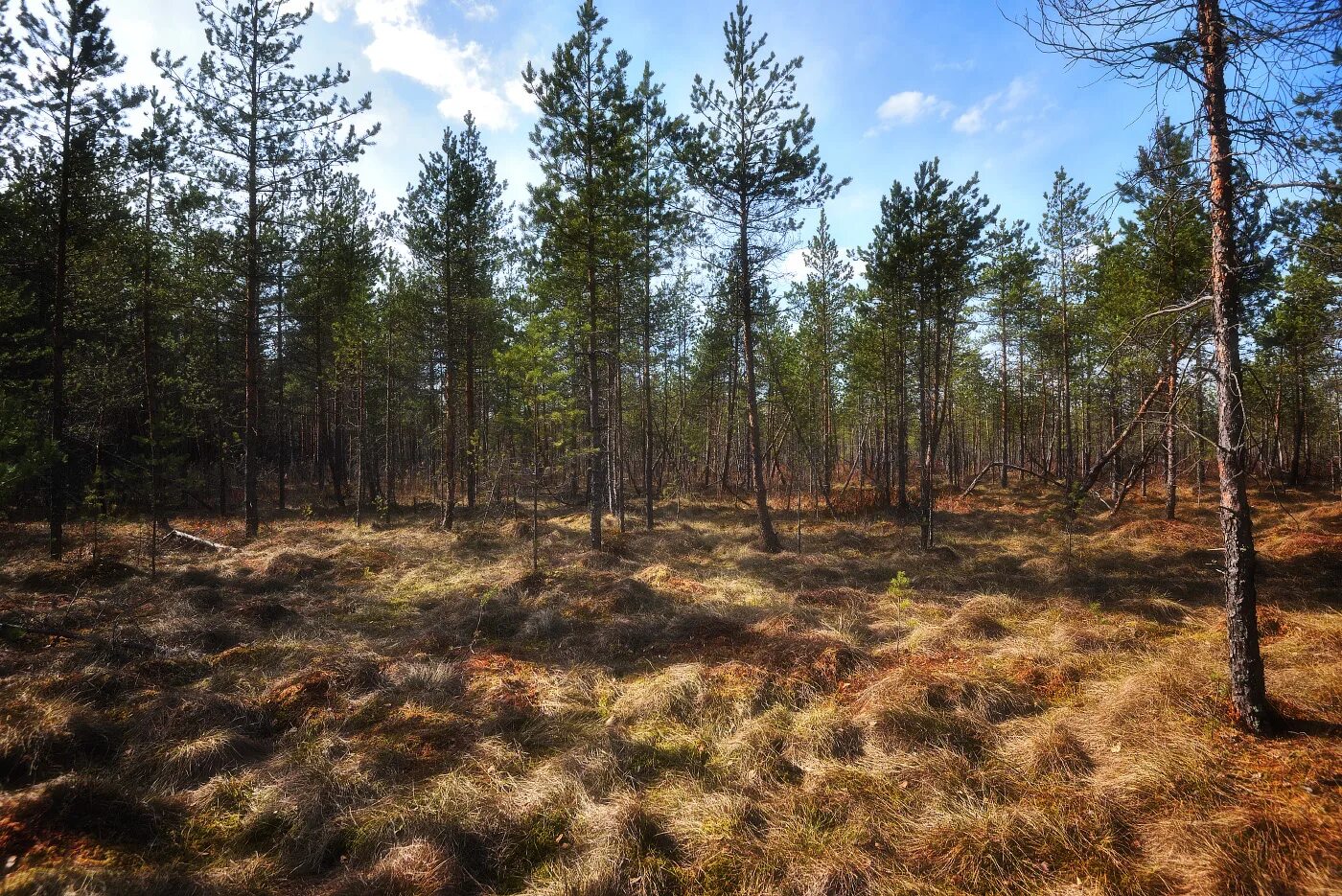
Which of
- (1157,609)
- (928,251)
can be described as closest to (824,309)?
(928,251)

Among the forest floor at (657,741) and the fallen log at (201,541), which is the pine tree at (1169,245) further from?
the fallen log at (201,541)

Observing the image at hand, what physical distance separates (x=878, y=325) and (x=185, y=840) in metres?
24.4

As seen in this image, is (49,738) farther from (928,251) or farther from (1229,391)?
(928,251)

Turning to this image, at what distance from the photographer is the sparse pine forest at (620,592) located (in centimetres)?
371

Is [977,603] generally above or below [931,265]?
below

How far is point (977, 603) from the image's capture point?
349 inches

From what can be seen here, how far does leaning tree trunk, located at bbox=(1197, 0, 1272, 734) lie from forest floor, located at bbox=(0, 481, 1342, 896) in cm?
53

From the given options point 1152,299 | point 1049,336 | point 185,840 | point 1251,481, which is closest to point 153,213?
point 185,840

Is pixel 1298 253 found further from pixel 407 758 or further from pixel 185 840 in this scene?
pixel 185 840

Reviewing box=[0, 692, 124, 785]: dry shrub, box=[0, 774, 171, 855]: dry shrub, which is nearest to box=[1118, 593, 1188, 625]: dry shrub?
box=[0, 774, 171, 855]: dry shrub

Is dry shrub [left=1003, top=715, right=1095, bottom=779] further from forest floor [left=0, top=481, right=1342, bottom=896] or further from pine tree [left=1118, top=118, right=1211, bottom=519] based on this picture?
pine tree [left=1118, top=118, right=1211, bottom=519]

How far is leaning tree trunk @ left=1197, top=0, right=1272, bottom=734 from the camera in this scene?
4.59 metres

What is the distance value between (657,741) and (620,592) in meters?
4.46

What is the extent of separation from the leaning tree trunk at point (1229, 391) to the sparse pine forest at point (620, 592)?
0.03 m
